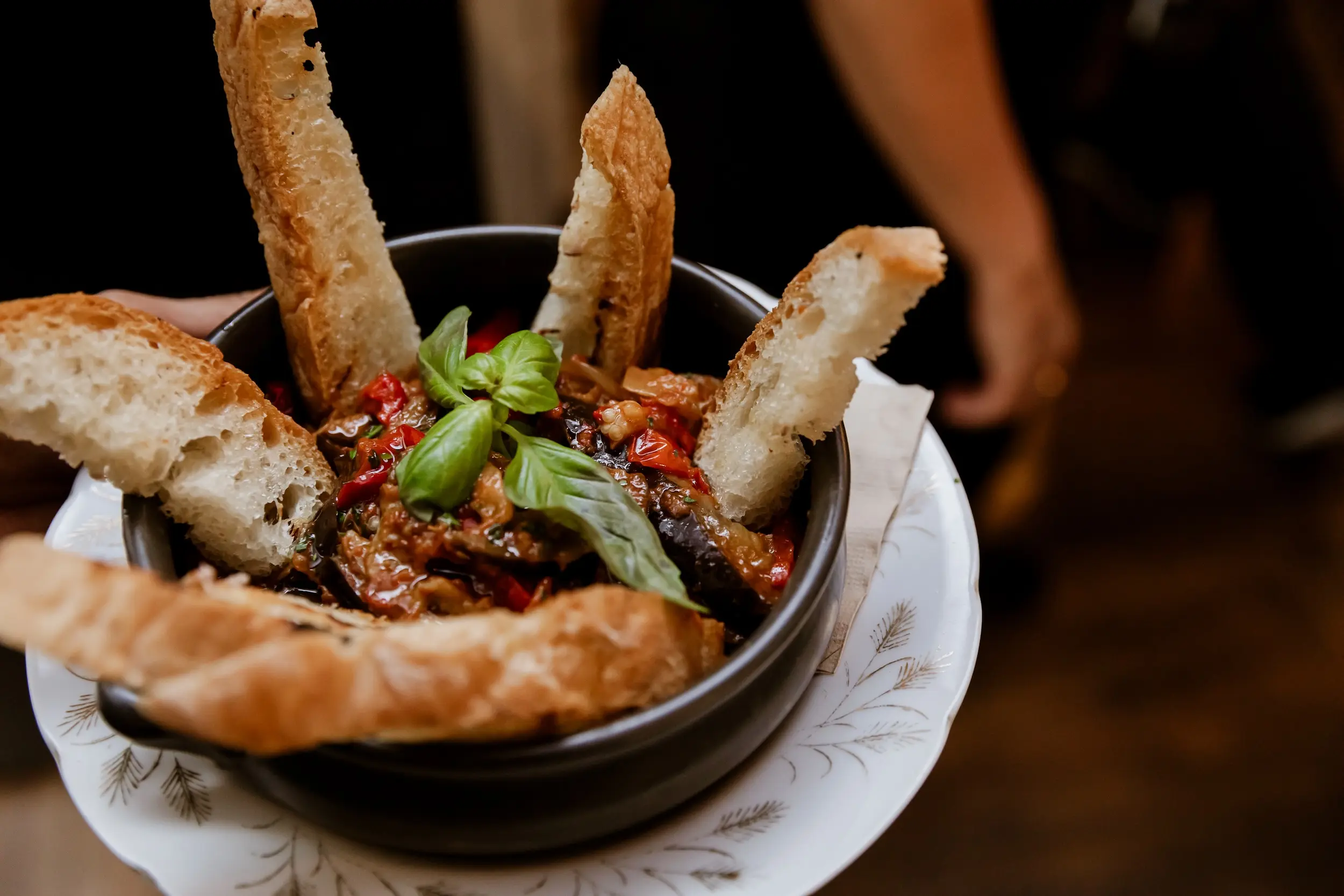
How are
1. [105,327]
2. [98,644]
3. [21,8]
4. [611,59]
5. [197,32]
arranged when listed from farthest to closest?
[611,59], [197,32], [21,8], [105,327], [98,644]

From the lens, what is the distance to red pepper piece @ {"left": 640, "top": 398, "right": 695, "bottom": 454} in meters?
1.41

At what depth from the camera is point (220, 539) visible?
125cm

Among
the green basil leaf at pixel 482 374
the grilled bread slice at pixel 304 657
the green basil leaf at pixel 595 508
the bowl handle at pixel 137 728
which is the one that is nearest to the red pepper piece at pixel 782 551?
the green basil leaf at pixel 595 508

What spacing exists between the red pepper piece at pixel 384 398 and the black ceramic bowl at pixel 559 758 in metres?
0.22

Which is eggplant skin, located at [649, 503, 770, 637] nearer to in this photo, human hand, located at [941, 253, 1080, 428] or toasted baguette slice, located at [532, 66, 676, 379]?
toasted baguette slice, located at [532, 66, 676, 379]

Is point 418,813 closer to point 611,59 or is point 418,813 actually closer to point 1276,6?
point 611,59

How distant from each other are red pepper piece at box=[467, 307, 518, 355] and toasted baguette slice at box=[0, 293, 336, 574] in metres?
0.31

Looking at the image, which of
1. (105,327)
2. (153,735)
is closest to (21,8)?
(105,327)

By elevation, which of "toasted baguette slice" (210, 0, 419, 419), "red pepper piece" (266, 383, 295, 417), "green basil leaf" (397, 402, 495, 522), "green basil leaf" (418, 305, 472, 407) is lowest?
"red pepper piece" (266, 383, 295, 417)

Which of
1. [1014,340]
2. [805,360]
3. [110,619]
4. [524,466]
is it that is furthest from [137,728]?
[1014,340]

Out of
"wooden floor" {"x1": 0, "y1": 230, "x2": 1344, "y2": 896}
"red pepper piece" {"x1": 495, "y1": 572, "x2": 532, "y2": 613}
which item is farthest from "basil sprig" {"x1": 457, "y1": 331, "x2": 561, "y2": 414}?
"wooden floor" {"x1": 0, "y1": 230, "x2": 1344, "y2": 896}

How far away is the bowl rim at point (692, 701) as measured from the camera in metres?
0.98

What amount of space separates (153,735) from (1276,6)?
3675 millimetres

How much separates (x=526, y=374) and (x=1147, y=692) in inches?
105
